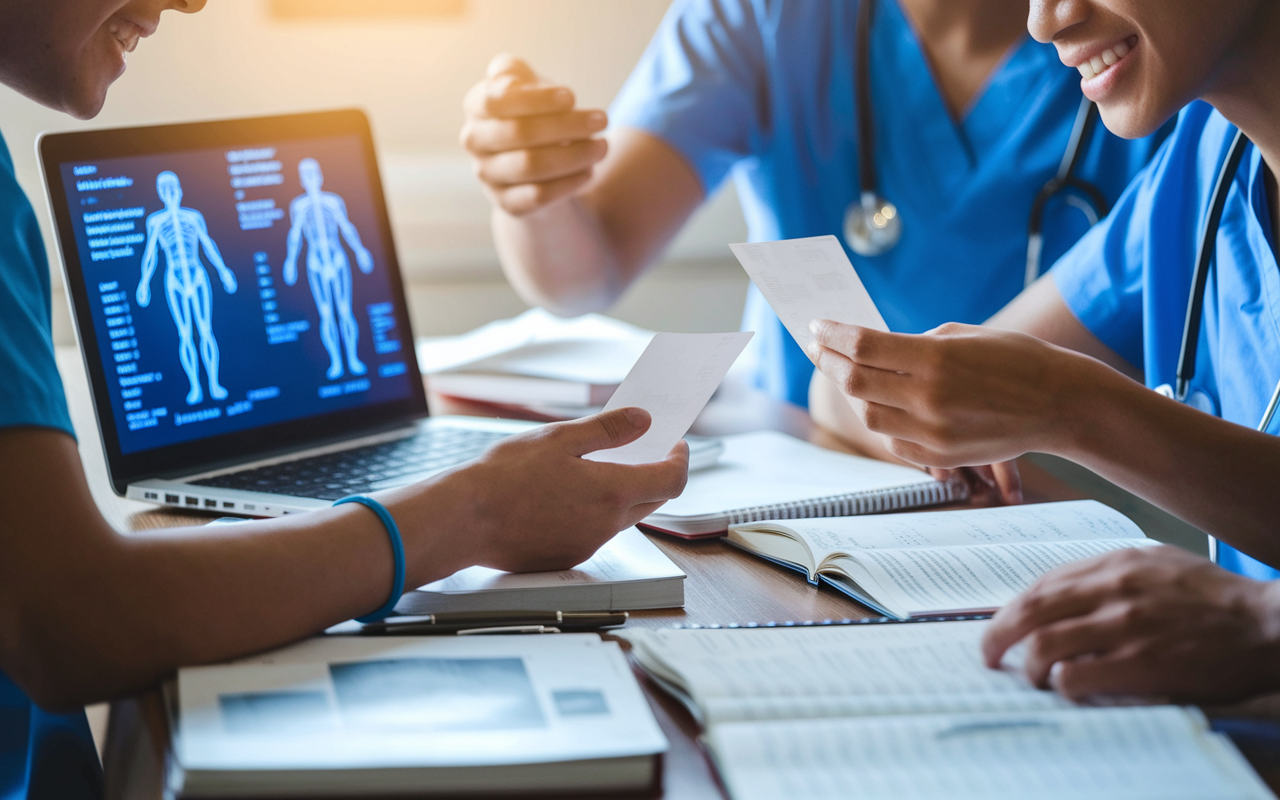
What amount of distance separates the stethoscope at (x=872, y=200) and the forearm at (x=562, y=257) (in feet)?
1.14

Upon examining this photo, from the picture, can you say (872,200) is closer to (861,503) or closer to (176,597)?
(861,503)

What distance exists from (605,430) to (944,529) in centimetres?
27

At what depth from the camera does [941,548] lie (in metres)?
0.73

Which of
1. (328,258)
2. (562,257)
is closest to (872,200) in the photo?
(562,257)

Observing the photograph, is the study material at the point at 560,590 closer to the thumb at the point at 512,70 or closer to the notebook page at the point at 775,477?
the notebook page at the point at 775,477

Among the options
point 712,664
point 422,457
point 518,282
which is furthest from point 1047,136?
point 712,664

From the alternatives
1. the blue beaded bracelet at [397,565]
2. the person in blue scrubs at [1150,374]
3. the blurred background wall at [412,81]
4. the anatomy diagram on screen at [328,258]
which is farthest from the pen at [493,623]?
the blurred background wall at [412,81]

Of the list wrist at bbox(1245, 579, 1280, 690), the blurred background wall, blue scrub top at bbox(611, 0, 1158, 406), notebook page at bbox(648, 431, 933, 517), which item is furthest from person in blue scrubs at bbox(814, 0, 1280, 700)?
the blurred background wall

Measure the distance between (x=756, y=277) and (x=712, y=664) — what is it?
1.04ft

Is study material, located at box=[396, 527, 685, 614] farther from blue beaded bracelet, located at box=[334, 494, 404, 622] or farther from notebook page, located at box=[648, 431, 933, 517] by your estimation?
notebook page, located at box=[648, 431, 933, 517]

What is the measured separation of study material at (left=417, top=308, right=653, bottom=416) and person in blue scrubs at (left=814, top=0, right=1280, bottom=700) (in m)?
0.44

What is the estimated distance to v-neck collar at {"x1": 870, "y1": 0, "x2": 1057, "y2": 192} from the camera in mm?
1415

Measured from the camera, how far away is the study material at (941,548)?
2.15 feet

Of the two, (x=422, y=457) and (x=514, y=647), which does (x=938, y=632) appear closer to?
(x=514, y=647)
